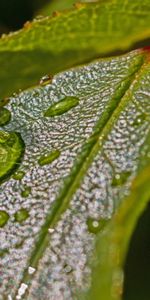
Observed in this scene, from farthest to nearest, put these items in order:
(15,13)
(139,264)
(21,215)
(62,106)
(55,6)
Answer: (15,13) → (55,6) → (139,264) → (62,106) → (21,215)

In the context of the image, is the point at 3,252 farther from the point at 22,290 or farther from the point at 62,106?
the point at 62,106

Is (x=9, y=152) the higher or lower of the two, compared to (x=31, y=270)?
higher

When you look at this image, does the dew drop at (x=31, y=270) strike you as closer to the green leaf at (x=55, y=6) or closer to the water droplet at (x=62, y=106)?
the water droplet at (x=62, y=106)

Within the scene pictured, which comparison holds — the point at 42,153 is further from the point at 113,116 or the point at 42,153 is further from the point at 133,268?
the point at 133,268

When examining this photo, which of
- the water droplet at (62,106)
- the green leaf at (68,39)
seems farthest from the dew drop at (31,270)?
the green leaf at (68,39)

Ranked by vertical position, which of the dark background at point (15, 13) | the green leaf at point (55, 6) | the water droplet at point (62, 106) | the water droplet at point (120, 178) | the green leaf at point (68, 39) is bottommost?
the water droplet at point (120, 178)

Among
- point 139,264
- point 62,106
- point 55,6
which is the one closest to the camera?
point 62,106

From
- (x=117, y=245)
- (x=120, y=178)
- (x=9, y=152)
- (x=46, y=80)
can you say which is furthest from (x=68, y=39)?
(x=117, y=245)

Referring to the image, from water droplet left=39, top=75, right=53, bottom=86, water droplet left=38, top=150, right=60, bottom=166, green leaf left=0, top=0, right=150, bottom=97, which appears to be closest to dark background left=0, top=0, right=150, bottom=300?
green leaf left=0, top=0, right=150, bottom=97
